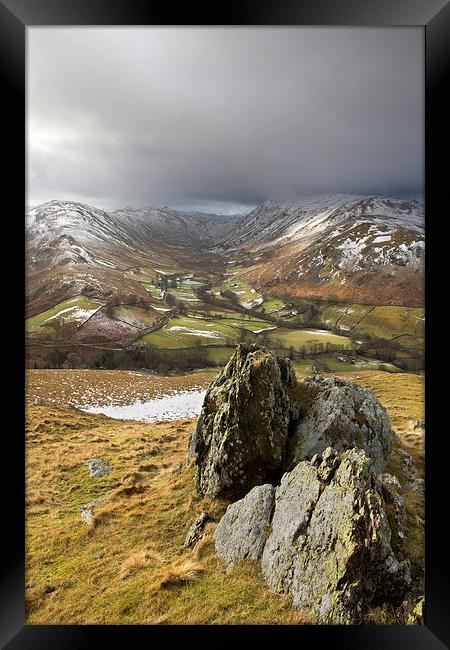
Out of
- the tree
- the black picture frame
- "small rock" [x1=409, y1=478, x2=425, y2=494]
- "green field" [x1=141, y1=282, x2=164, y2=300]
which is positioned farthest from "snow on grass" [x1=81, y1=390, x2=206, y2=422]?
the black picture frame

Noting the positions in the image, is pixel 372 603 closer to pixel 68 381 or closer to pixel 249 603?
pixel 249 603

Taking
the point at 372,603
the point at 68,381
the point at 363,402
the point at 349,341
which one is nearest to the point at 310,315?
the point at 349,341

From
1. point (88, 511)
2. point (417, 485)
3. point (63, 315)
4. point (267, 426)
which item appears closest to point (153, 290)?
point (63, 315)

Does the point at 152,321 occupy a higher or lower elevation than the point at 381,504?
higher

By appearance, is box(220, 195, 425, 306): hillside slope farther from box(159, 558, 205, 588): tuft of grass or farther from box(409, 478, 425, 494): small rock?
box(159, 558, 205, 588): tuft of grass

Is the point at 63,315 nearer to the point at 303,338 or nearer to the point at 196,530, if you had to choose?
the point at 196,530
